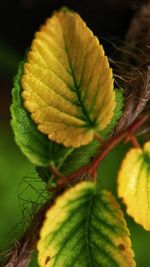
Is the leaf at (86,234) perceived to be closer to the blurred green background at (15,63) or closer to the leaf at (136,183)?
the leaf at (136,183)

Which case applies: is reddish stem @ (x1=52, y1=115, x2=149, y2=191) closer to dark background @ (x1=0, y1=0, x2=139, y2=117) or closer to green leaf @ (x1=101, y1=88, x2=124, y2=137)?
green leaf @ (x1=101, y1=88, x2=124, y2=137)

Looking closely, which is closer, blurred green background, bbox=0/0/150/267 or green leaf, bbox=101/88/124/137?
green leaf, bbox=101/88/124/137

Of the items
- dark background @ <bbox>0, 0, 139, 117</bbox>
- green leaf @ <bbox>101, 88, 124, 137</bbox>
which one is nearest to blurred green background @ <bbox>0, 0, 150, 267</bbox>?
dark background @ <bbox>0, 0, 139, 117</bbox>

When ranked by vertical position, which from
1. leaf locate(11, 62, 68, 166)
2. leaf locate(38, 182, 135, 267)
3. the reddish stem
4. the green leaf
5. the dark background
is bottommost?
leaf locate(38, 182, 135, 267)

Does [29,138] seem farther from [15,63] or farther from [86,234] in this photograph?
[15,63]

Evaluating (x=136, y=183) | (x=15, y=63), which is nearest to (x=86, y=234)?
(x=136, y=183)

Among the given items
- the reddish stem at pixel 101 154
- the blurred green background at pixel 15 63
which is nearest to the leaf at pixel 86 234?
the reddish stem at pixel 101 154
